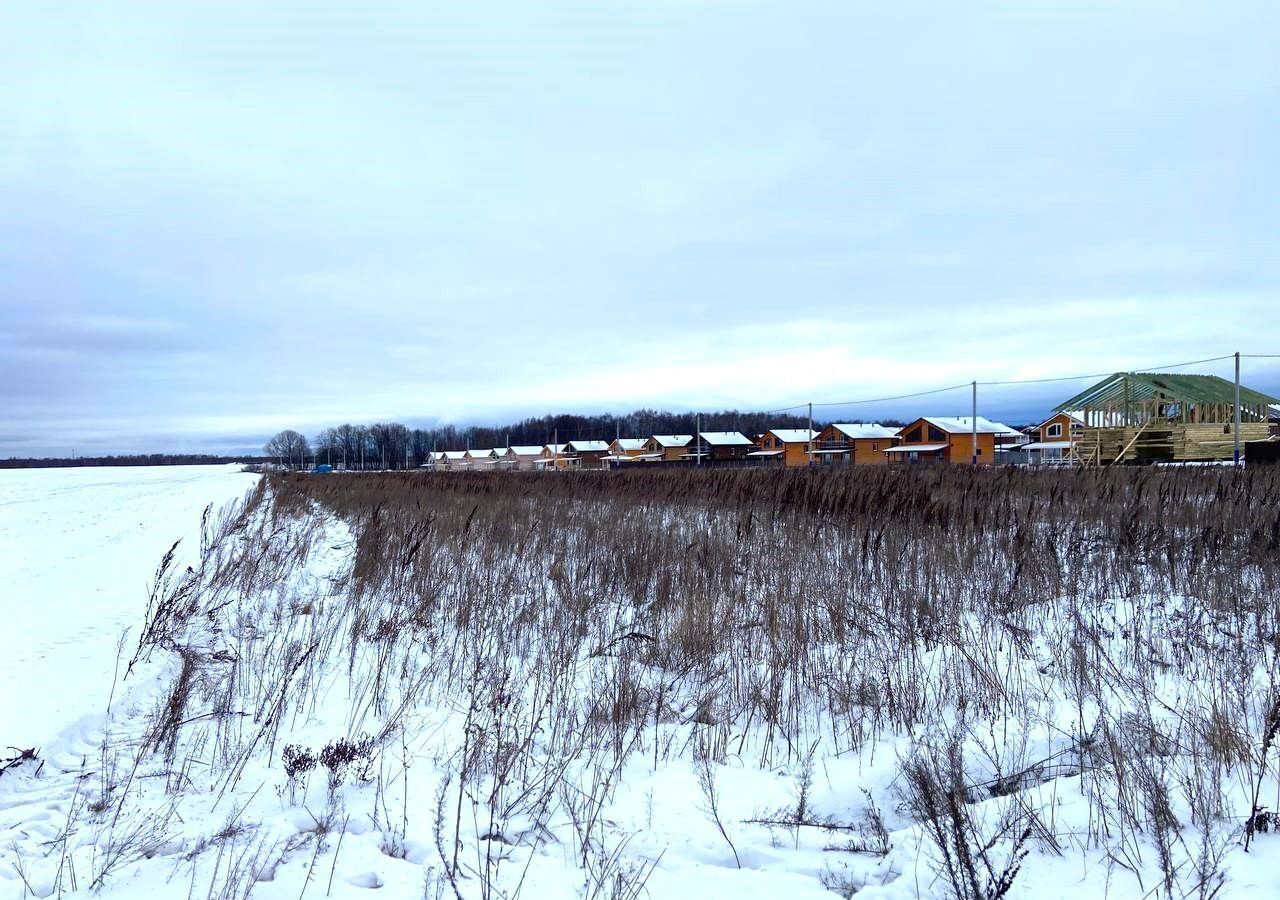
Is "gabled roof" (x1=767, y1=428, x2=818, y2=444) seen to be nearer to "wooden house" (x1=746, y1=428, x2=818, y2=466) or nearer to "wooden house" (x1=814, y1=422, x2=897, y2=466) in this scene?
"wooden house" (x1=746, y1=428, x2=818, y2=466)

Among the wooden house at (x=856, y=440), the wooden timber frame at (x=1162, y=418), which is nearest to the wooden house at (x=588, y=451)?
the wooden house at (x=856, y=440)

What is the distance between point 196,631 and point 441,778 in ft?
10.7

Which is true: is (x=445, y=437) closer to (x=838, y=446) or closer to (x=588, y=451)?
(x=588, y=451)

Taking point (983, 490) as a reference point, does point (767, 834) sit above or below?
below

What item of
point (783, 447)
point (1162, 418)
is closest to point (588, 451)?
point (783, 447)

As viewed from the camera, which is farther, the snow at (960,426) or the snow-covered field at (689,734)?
the snow at (960,426)

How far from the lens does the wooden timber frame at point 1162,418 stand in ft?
75.4

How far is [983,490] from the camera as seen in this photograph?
31.8 ft

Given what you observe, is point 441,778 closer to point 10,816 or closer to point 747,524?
point 10,816

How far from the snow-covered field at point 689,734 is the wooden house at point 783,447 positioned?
190 ft

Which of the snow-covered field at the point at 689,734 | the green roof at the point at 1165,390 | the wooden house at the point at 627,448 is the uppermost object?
the green roof at the point at 1165,390

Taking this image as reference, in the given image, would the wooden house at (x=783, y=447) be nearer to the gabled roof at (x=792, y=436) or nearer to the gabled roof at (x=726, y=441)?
the gabled roof at (x=792, y=436)

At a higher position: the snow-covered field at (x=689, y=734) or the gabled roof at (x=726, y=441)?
the gabled roof at (x=726, y=441)

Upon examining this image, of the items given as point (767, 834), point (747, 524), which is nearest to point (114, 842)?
point (767, 834)
